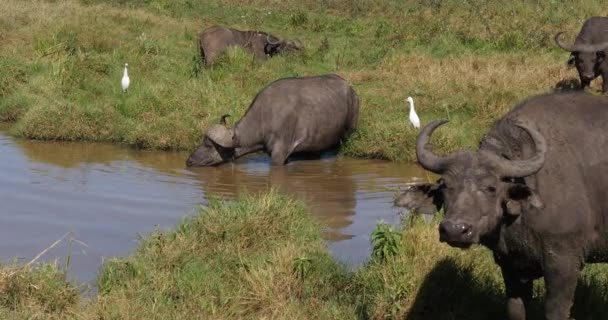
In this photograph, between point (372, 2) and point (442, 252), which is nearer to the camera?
point (442, 252)

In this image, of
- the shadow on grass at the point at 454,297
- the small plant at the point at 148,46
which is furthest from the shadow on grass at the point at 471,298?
the small plant at the point at 148,46

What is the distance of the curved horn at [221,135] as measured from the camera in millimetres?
10234

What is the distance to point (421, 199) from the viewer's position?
15.1ft

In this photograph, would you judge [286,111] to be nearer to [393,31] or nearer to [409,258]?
[409,258]

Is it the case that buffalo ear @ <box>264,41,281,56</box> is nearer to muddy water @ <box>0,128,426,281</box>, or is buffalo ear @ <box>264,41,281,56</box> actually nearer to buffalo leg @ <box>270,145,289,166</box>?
muddy water @ <box>0,128,426,281</box>

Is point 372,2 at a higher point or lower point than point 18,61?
higher

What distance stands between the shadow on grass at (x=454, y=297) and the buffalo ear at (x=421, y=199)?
903 mm

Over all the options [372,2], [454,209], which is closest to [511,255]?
→ [454,209]

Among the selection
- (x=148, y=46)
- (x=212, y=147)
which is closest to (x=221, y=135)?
(x=212, y=147)

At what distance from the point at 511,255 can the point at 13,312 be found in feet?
8.69

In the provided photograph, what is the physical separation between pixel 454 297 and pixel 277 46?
1079 cm

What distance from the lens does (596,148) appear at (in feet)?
15.4

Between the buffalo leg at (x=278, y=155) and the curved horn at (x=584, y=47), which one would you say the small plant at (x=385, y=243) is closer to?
the buffalo leg at (x=278, y=155)

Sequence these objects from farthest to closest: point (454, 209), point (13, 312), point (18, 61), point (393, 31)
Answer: point (393, 31)
point (18, 61)
point (13, 312)
point (454, 209)
